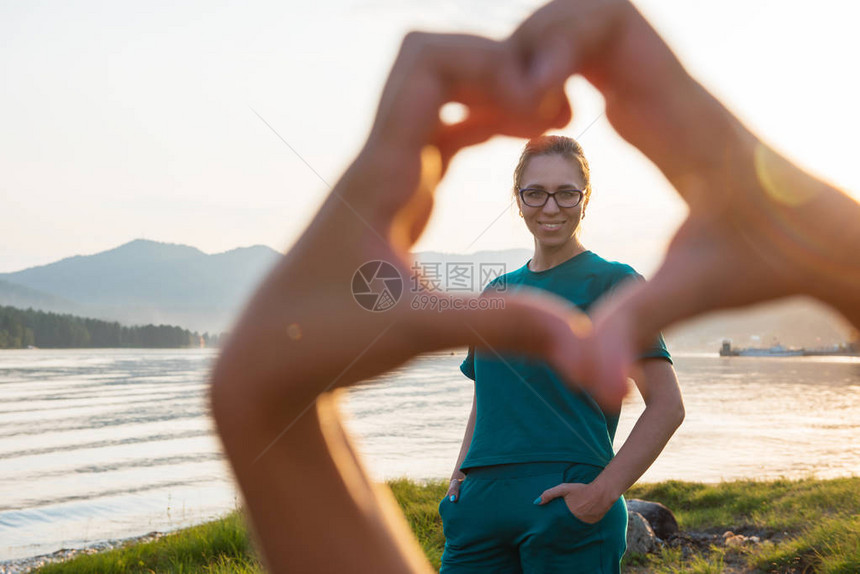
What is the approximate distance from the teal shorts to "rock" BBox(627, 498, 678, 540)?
14.5 ft

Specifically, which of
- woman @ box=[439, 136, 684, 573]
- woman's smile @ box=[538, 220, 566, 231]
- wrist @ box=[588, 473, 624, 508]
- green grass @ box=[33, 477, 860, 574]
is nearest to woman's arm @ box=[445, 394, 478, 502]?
woman @ box=[439, 136, 684, 573]

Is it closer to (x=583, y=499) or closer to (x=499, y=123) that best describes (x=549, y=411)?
(x=583, y=499)

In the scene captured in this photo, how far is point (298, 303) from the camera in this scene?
1.12ft

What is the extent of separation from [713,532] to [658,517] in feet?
2.65

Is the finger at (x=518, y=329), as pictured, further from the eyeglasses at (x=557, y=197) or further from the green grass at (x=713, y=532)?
the green grass at (x=713, y=532)

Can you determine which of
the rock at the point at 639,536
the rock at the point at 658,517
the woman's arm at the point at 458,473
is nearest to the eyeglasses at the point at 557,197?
the woman's arm at the point at 458,473

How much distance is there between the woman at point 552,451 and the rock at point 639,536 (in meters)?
3.80

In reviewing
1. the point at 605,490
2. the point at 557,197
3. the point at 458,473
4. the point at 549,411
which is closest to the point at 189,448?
the point at 458,473

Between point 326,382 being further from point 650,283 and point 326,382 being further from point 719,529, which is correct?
point 719,529

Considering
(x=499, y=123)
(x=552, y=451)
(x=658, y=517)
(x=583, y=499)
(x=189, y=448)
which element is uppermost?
(x=499, y=123)

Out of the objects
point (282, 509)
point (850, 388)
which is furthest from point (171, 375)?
point (282, 509)

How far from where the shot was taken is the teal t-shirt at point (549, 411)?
2.27 meters

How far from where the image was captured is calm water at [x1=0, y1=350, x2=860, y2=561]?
42.9ft

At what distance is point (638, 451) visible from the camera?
78.3 inches
